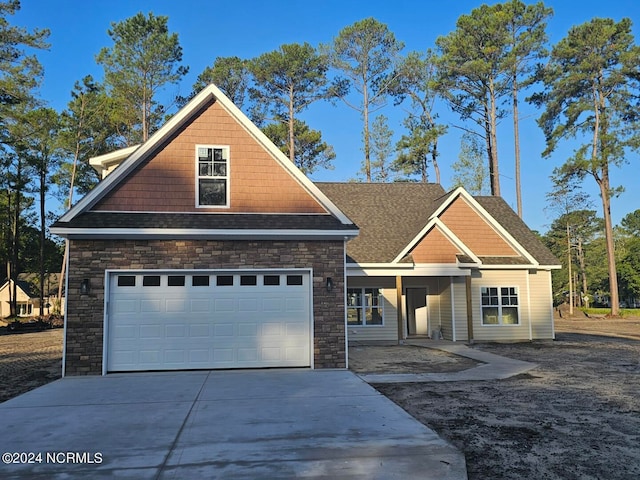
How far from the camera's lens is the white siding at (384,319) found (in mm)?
17000

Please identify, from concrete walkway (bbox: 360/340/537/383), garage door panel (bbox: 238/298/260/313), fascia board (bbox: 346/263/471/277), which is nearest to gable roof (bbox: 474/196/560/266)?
fascia board (bbox: 346/263/471/277)

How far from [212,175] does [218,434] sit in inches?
276

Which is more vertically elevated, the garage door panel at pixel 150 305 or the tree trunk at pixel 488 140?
the tree trunk at pixel 488 140

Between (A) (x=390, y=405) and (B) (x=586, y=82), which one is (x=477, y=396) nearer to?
(A) (x=390, y=405)

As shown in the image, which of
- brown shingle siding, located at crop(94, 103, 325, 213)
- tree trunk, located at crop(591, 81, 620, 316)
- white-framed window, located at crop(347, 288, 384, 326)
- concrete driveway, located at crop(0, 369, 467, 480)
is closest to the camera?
concrete driveway, located at crop(0, 369, 467, 480)

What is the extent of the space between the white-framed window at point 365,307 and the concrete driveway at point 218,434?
8347 millimetres

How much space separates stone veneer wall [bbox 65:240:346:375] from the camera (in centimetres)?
1024

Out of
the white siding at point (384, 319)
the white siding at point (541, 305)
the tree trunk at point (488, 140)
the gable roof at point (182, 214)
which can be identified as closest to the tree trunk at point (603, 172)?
the tree trunk at point (488, 140)

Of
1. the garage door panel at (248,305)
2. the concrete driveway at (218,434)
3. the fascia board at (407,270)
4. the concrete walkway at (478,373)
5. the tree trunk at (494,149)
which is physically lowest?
the concrete walkway at (478,373)

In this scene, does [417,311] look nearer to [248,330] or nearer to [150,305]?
[248,330]

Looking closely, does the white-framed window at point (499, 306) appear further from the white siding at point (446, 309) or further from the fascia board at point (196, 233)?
the fascia board at point (196, 233)

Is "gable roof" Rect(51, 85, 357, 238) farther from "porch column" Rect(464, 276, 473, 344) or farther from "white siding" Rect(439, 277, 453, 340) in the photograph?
"white siding" Rect(439, 277, 453, 340)

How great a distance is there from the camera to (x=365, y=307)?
1728 centimetres

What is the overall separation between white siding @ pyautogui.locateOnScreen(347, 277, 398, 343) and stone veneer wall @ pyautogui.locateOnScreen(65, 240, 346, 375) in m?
6.09
